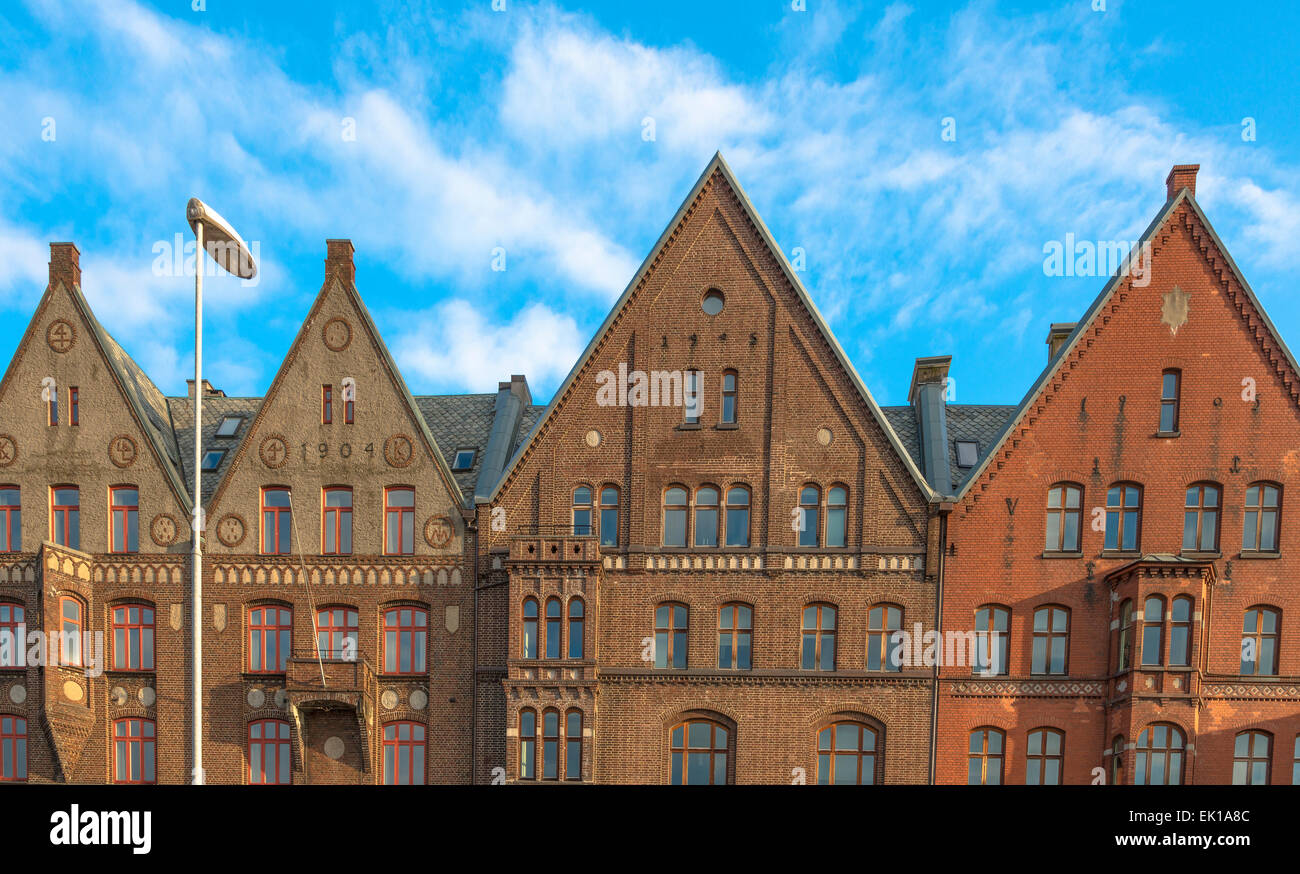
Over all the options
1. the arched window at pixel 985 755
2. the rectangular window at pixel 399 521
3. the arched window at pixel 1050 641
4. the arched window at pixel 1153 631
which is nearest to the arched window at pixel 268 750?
the rectangular window at pixel 399 521

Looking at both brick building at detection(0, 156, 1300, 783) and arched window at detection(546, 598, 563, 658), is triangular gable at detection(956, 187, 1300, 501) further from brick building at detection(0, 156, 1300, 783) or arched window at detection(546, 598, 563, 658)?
arched window at detection(546, 598, 563, 658)

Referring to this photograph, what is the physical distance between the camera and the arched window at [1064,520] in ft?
90.7

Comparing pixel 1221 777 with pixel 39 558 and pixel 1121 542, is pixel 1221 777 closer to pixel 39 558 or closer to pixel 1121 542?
pixel 1121 542

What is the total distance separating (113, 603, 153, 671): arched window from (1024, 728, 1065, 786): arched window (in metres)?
28.1

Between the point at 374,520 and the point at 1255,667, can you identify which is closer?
the point at 1255,667

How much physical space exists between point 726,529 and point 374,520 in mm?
11491

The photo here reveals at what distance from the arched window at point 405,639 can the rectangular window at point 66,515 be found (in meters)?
10.9

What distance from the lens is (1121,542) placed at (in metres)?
27.5

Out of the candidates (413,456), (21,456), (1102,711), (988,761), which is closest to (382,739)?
(413,456)

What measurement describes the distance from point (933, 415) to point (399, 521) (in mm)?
18653

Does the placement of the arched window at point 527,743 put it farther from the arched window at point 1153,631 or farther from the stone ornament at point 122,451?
the arched window at point 1153,631

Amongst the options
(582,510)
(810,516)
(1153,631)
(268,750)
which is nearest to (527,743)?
(582,510)

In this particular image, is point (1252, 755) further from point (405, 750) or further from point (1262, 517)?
point (405, 750)

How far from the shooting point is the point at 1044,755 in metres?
26.9
